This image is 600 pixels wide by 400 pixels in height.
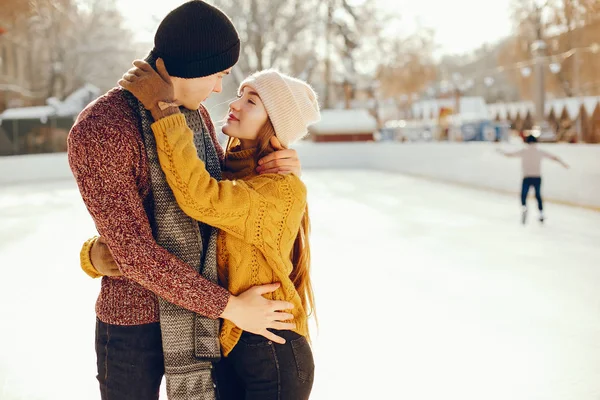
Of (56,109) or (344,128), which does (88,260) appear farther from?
(56,109)

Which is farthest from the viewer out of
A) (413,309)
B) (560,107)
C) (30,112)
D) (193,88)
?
(560,107)

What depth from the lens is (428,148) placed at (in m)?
16.4

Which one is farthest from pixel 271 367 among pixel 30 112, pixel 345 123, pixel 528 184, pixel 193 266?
pixel 30 112

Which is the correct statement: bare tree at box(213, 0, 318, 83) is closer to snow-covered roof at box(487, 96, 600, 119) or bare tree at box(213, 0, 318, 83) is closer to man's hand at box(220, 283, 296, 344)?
snow-covered roof at box(487, 96, 600, 119)

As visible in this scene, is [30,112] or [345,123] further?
[30,112]

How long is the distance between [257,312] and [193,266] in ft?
0.53

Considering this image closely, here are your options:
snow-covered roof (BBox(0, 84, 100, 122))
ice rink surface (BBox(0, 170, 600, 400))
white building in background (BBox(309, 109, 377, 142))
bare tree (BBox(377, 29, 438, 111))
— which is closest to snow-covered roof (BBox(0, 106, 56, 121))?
snow-covered roof (BBox(0, 84, 100, 122))

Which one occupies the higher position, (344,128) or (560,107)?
(560,107)

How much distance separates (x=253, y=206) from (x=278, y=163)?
141 millimetres

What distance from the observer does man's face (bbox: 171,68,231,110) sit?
3.96 ft

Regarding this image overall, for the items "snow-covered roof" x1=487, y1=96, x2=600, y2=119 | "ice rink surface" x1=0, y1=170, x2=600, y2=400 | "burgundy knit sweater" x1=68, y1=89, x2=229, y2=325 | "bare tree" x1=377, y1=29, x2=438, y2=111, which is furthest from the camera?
"bare tree" x1=377, y1=29, x2=438, y2=111

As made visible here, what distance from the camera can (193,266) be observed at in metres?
1.22

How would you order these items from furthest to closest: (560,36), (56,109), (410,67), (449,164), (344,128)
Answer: (410,67) < (56,109) < (344,128) < (560,36) < (449,164)

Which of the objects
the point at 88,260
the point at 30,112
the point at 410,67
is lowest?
the point at 88,260
